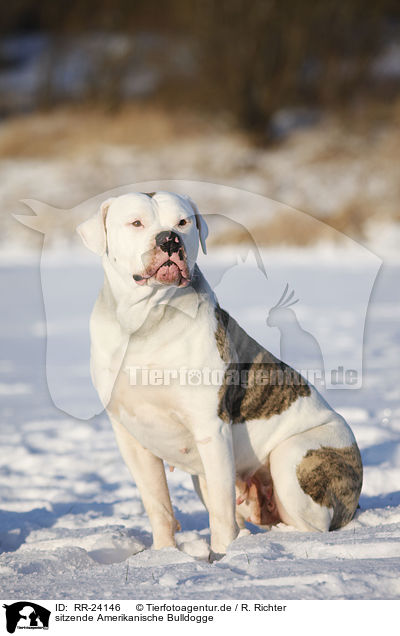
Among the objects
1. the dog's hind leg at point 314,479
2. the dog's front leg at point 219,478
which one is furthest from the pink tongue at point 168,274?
the dog's hind leg at point 314,479

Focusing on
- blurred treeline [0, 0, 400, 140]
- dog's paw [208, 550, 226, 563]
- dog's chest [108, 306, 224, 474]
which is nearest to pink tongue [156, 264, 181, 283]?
dog's chest [108, 306, 224, 474]

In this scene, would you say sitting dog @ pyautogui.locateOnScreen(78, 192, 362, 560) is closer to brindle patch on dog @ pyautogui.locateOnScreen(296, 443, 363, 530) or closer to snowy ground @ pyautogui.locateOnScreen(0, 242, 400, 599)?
brindle patch on dog @ pyautogui.locateOnScreen(296, 443, 363, 530)

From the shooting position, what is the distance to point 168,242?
3.06 meters

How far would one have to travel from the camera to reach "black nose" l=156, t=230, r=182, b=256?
3.05 metres

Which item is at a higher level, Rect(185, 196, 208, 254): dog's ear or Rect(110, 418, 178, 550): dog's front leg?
Rect(185, 196, 208, 254): dog's ear

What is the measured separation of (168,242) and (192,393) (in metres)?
0.64

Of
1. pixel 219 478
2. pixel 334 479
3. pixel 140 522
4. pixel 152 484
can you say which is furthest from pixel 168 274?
pixel 140 522

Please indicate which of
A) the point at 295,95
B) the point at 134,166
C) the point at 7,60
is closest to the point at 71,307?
the point at 134,166

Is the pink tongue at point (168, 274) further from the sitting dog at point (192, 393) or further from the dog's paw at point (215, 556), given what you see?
the dog's paw at point (215, 556)

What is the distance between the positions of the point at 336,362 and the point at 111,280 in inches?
150

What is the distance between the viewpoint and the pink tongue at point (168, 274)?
307 centimetres

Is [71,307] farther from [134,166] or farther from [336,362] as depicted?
[134,166]

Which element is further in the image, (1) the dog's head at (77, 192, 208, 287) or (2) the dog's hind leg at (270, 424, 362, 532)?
(2) the dog's hind leg at (270, 424, 362, 532)
